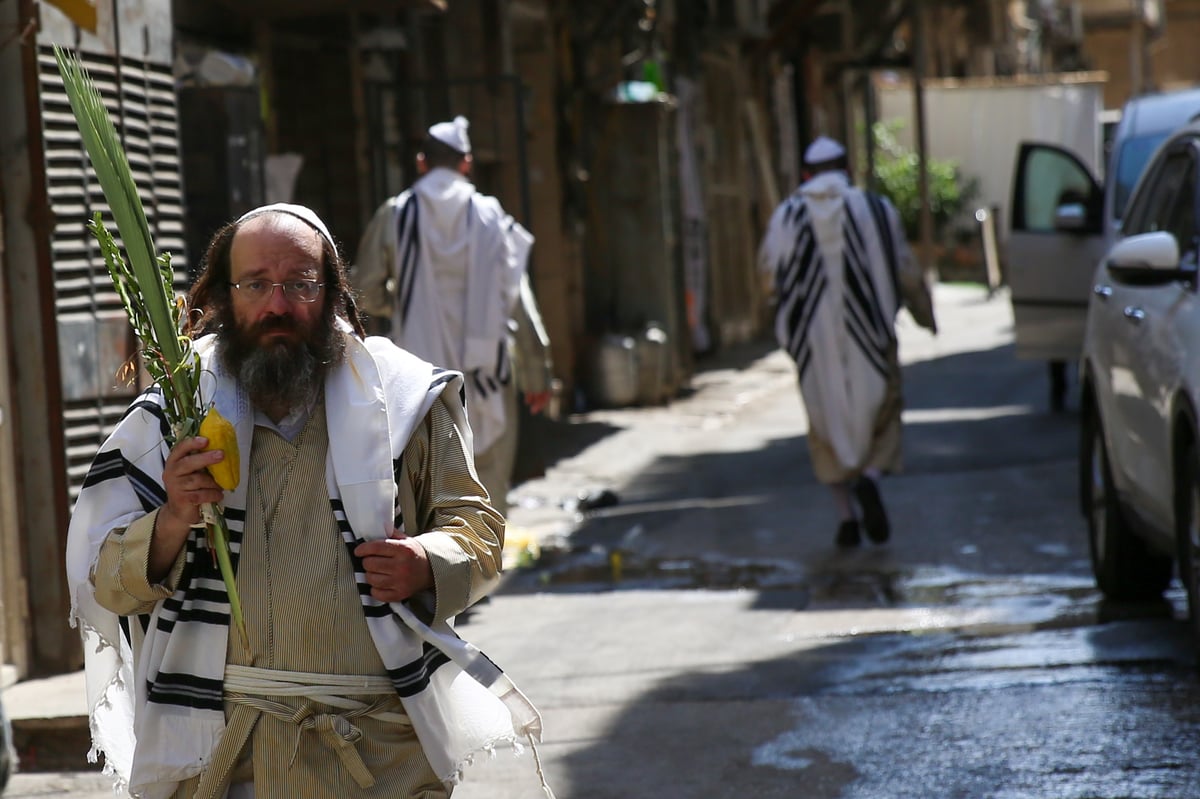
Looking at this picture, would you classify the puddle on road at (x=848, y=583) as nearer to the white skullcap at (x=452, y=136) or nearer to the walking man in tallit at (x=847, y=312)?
the walking man in tallit at (x=847, y=312)

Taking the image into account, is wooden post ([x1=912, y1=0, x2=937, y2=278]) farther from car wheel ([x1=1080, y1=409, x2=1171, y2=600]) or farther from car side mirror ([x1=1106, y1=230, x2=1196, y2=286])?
car side mirror ([x1=1106, y1=230, x2=1196, y2=286])

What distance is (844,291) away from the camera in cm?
962

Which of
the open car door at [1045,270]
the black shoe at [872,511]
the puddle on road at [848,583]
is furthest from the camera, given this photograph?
the open car door at [1045,270]

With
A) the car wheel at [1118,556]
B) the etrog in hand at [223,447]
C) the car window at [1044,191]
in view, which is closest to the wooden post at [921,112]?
the car window at [1044,191]

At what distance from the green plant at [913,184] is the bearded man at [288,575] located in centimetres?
3012

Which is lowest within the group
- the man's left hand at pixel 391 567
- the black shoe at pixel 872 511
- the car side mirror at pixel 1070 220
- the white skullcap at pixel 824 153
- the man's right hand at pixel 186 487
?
the black shoe at pixel 872 511

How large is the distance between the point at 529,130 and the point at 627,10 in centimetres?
167

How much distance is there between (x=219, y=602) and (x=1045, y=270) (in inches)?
441

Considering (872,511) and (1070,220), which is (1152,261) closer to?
(872,511)

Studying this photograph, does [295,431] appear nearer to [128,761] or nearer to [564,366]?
[128,761]

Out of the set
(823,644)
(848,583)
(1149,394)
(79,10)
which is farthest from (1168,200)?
(79,10)

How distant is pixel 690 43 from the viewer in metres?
21.5

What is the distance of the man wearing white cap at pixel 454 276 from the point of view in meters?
8.30

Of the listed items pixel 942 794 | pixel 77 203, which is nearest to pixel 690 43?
pixel 77 203
